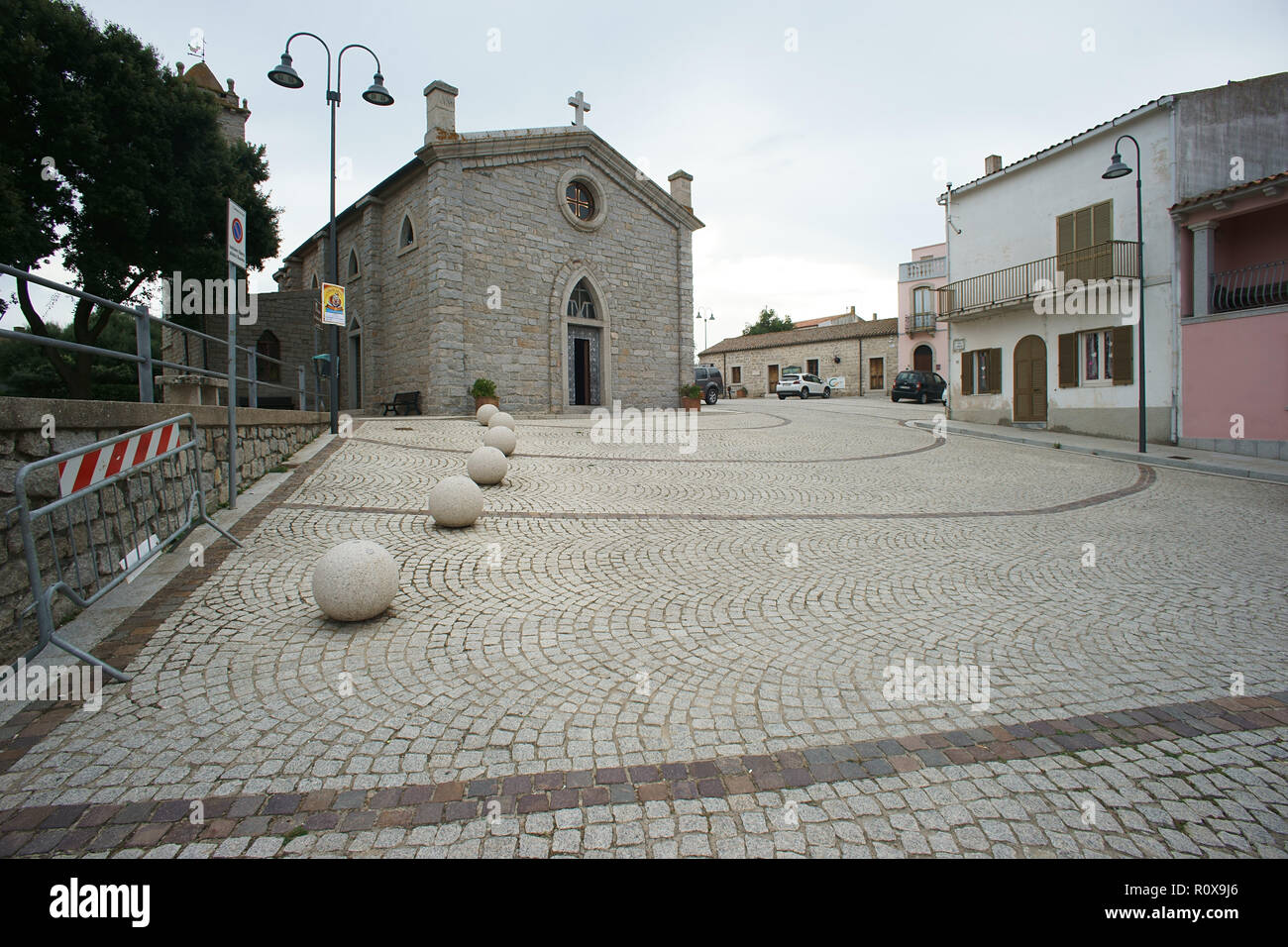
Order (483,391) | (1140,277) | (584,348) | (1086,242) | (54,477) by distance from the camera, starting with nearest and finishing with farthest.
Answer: (54,477) → (1140,277) → (1086,242) → (483,391) → (584,348)

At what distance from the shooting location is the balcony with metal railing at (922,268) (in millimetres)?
40750

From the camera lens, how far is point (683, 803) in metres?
2.64

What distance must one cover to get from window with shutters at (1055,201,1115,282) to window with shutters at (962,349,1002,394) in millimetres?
3512

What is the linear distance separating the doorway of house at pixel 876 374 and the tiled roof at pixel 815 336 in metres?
1.84

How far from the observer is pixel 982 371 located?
2188 cm

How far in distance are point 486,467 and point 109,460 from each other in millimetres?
4561

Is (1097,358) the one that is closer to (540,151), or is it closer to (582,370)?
(582,370)

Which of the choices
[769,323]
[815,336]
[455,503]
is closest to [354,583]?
[455,503]

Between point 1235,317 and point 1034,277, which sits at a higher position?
point 1034,277

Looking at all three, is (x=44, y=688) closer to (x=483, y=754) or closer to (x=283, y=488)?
(x=483, y=754)

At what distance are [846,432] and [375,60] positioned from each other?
14284 mm

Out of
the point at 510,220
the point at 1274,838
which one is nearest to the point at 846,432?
the point at 510,220

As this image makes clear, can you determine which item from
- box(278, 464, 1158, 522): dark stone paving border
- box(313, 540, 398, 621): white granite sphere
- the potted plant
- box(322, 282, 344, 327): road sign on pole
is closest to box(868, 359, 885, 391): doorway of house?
the potted plant

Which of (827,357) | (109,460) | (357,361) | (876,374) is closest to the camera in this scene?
(109,460)
